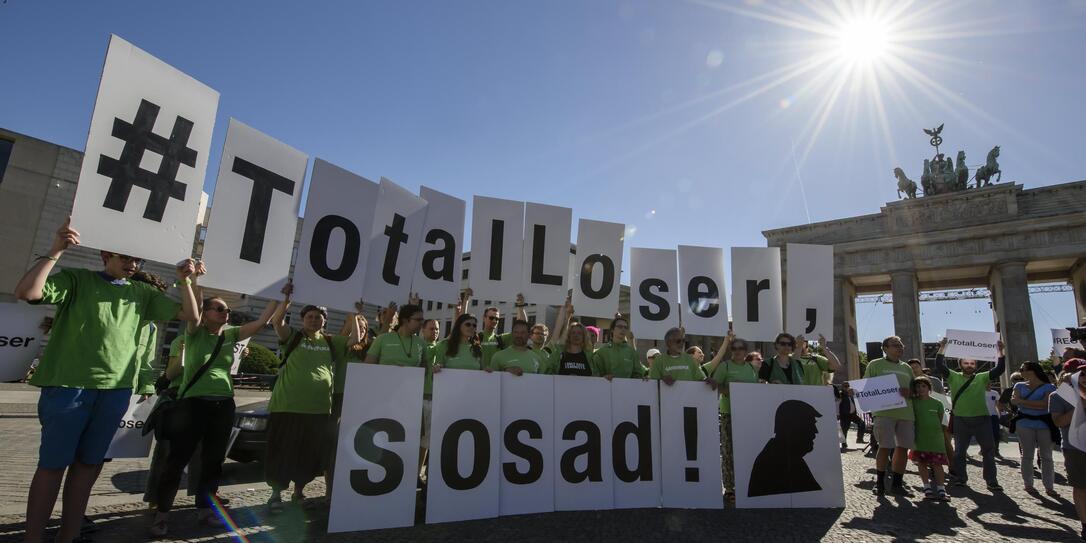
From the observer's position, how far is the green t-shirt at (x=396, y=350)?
4.96 m

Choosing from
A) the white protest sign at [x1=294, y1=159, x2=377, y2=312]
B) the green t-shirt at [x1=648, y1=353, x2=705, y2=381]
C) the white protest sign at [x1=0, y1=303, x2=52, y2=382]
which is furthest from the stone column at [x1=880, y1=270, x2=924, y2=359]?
the white protest sign at [x1=0, y1=303, x2=52, y2=382]

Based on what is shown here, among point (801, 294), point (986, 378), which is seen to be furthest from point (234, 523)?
point (986, 378)

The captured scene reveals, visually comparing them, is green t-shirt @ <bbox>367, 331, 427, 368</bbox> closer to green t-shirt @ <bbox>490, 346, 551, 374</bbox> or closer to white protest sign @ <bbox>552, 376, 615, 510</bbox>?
green t-shirt @ <bbox>490, 346, 551, 374</bbox>

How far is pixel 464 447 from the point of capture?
4.54 metres

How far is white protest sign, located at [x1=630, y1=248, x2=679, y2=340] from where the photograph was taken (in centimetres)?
662

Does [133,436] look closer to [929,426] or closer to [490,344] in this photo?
[490,344]

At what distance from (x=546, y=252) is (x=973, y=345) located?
25.5ft

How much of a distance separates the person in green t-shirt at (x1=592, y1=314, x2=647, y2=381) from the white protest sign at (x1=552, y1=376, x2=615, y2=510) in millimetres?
692

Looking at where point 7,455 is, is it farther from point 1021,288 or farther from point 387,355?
point 1021,288

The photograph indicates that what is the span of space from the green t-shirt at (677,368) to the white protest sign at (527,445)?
1.43 m

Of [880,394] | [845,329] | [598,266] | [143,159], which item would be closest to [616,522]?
[598,266]

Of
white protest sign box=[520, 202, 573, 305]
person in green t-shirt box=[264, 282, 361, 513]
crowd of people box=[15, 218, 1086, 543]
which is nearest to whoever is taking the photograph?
crowd of people box=[15, 218, 1086, 543]

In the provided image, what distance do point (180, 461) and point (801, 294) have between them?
721cm

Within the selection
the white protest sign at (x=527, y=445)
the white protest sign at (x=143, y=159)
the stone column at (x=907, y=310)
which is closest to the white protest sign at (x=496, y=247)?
the white protest sign at (x=527, y=445)
